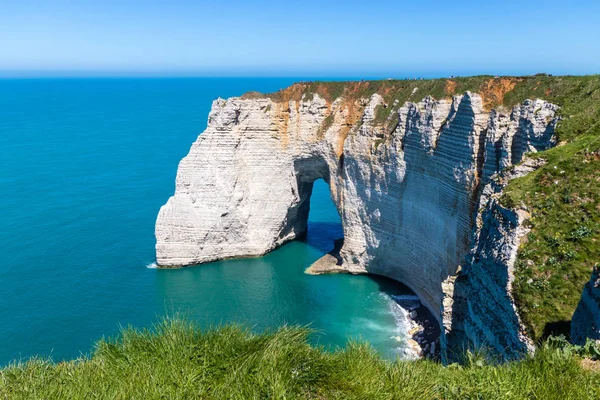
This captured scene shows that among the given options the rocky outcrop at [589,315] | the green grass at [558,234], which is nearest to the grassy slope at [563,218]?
the green grass at [558,234]

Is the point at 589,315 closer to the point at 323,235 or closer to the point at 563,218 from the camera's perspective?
the point at 563,218

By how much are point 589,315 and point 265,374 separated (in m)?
8.38

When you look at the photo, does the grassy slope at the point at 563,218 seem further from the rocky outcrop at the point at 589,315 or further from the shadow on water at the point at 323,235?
the shadow on water at the point at 323,235

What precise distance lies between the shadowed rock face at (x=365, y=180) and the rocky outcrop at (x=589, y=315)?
6.45 meters

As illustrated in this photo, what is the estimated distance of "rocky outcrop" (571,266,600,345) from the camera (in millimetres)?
11203

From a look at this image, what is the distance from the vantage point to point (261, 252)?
43.2m

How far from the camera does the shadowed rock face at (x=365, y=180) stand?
83.9 ft

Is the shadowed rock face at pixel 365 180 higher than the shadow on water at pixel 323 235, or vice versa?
the shadowed rock face at pixel 365 180

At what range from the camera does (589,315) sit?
37.8ft

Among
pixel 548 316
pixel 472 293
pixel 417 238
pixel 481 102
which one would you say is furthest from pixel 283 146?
pixel 548 316

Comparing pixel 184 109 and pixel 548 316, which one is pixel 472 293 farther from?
pixel 184 109

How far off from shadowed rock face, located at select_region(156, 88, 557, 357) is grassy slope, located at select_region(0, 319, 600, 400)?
28.2 feet

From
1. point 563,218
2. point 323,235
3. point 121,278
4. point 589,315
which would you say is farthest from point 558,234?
point 323,235

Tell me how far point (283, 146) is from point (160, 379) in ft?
105
